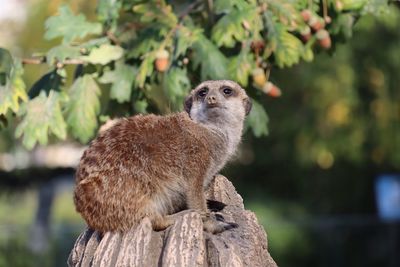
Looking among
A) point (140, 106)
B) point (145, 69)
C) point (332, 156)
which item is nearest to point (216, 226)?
point (145, 69)

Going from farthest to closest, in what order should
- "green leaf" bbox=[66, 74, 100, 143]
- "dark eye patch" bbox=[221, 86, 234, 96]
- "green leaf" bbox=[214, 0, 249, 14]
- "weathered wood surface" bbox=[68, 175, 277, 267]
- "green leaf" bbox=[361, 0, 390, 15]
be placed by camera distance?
"green leaf" bbox=[361, 0, 390, 15] → "green leaf" bbox=[66, 74, 100, 143] → "green leaf" bbox=[214, 0, 249, 14] → "dark eye patch" bbox=[221, 86, 234, 96] → "weathered wood surface" bbox=[68, 175, 277, 267]

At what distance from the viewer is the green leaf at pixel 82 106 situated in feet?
21.3

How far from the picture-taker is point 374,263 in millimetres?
16203

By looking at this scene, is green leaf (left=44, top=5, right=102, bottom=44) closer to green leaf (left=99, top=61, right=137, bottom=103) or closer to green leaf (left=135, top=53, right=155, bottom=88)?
green leaf (left=99, top=61, right=137, bottom=103)

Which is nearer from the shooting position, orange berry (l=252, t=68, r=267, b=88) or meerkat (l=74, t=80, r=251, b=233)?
meerkat (l=74, t=80, r=251, b=233)

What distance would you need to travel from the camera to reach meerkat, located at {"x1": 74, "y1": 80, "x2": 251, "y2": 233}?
4.57 meters

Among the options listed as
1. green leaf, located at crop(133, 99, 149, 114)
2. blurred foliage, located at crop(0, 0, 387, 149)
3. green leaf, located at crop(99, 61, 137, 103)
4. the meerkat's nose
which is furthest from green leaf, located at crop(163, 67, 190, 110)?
the meerkat's nose

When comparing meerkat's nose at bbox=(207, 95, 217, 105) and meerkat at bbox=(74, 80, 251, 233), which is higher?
meerkat's nose at bbox=(207, 95, 217, 105)

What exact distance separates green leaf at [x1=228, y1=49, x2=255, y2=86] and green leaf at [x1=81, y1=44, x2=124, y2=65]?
65cm

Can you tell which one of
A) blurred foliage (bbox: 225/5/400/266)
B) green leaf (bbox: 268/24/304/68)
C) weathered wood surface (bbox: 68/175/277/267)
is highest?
blurred foliage (bbox: 225/5/400/266)

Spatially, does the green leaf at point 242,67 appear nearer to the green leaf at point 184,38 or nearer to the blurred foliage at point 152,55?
the blurred foliage at point 152,55

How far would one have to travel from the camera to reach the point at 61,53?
246 inches

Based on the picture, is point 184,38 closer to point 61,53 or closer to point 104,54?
point 104,54

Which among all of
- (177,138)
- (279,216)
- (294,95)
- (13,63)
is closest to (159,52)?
(13,63)
